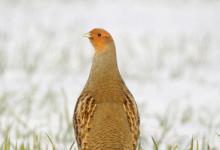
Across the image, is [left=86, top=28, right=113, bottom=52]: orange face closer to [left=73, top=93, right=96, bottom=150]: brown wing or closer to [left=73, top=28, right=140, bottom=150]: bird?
[left=73, top=28, right=140, bottom=150]: bird

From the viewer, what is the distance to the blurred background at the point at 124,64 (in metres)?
6.82

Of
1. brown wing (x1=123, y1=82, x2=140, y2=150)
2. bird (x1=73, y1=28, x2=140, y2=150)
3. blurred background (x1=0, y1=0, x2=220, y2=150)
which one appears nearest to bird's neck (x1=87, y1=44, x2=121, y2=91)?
bird (x1=73, y1=28, x2=140, y2=150)

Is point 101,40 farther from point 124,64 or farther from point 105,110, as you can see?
point 124,64

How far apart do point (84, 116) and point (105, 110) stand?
0.59 ft

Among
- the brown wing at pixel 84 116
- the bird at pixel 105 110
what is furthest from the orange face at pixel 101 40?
the brown wing at pixel 84 116

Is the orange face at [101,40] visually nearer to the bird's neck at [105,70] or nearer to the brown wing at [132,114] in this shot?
the bird's neck at [105,70]

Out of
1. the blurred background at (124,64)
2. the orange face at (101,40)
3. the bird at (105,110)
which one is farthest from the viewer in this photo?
the blurred background at (124,64)

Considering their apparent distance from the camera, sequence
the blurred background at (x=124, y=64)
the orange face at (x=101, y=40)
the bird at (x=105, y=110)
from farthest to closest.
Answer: the blurred background at (x=124, y=64)
the orange face at (x=101, y=40)
the bird at (x=105, y=110)

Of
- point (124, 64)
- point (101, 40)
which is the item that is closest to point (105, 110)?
point (101, 40)

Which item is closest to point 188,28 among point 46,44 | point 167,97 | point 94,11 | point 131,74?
point 94,11

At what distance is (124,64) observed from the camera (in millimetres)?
11078

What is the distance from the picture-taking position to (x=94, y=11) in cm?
1811

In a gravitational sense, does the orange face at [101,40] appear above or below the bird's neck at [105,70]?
above

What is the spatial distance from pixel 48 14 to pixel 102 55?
12.2 meters
